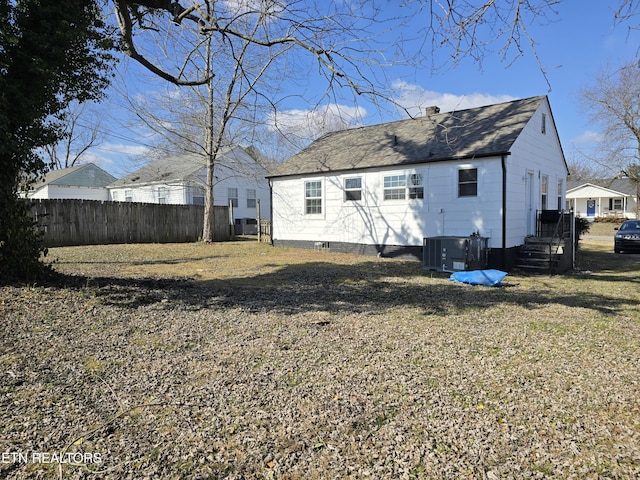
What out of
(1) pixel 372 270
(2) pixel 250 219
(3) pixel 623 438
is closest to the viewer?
(3) pixel 623 438

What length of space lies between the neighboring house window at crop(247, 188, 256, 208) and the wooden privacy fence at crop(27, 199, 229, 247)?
7.69 meters

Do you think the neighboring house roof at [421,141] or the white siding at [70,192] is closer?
the neighboring house roof at [421,141]

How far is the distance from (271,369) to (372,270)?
24.6 feet

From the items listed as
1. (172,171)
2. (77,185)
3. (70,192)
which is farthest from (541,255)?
(77,185)

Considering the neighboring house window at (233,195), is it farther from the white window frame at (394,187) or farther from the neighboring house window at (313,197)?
the white window frame at (394,187)

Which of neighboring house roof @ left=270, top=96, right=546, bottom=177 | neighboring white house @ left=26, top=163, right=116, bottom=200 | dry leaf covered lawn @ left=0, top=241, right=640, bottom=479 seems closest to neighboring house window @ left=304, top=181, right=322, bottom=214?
neighboring house roof @ left=270, top=96, right=546, bottom=177

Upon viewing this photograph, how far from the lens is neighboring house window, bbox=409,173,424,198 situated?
13.5 meters

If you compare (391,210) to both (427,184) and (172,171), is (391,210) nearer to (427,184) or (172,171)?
(427,184)

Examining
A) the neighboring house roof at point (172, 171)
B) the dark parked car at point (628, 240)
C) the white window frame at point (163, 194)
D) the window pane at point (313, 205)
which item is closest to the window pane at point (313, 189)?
the window pane at point (313, 205)

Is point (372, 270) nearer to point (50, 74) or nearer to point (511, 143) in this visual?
point (511, 143)

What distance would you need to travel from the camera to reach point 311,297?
7.48 m

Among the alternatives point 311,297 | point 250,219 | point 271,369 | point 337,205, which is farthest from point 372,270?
point 250,219

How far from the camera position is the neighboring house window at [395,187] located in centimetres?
1401

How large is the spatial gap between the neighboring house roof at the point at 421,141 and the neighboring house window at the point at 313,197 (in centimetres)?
59
